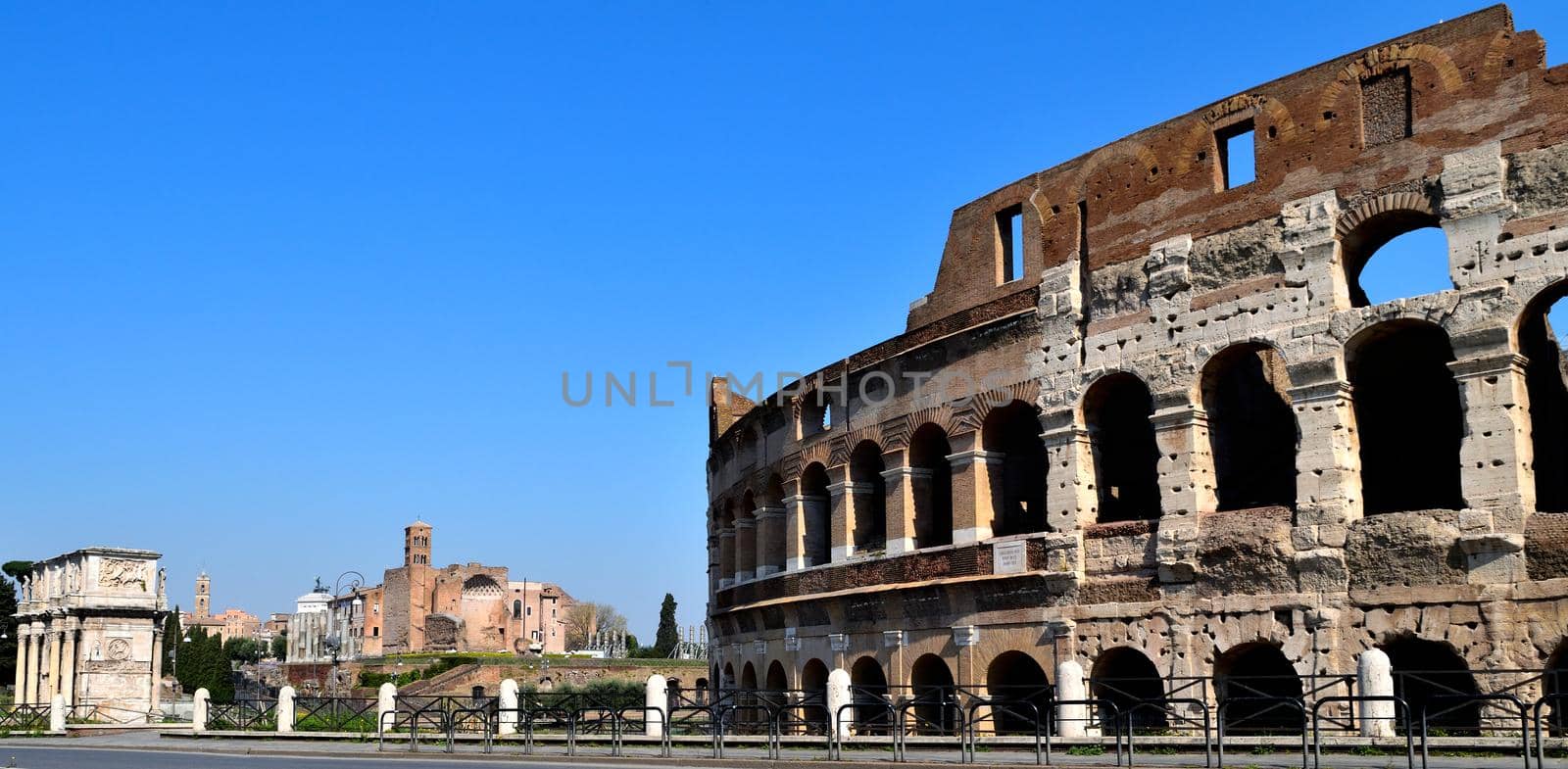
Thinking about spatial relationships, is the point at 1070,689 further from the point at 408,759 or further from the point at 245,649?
the point at 245,649

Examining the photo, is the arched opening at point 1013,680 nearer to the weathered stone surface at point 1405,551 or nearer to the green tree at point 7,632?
the weathered stone surface at point 1405,551

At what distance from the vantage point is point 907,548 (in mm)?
25125

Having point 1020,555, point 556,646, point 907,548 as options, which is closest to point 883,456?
point 907,548

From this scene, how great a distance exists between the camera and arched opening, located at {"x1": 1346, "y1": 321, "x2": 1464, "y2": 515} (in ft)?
71.0

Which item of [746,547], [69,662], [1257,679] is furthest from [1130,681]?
[69,662]

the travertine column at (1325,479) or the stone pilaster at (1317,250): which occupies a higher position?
the stone pilaster at (1317,250)

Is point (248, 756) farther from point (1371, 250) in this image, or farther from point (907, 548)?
point (1371, 250)

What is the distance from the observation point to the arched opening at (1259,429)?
22938 millimetres

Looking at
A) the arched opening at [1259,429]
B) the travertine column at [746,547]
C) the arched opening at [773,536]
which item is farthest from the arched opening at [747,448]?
the arched opening at [1259,429]

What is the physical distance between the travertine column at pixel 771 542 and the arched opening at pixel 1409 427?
1223 centimetres

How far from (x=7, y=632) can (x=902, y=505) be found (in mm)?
59043

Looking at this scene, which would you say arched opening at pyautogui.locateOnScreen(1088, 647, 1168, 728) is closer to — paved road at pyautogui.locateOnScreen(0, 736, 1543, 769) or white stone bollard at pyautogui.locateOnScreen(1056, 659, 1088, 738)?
white stone bollard at pyautogui.locateOnScreen(1056, 659, 1088, 738)

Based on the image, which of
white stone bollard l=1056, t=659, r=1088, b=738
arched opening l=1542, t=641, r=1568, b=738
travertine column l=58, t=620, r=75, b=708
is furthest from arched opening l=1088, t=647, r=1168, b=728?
travertine column l=58, t=620, r=75, b=708

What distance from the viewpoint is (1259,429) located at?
23672 mm
